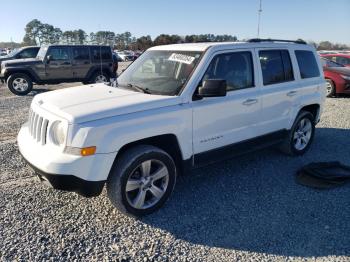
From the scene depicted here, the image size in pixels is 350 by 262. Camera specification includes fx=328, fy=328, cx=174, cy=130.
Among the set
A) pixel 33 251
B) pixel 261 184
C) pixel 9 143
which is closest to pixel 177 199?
pixel 261 184

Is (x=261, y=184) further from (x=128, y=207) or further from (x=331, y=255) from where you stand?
(x=128, y=207)

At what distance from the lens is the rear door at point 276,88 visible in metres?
4.69

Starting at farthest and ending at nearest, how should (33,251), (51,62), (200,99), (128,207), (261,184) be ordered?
(51,62) < (261,184) < (200,99) < (128,207) < (33,251)

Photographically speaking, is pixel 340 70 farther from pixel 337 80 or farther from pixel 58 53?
pixel 58 53

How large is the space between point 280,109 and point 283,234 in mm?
2188

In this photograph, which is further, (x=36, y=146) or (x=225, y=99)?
(x=225, y=99)

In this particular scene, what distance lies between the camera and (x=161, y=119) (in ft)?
11.5

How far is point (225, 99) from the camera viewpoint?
4113mm

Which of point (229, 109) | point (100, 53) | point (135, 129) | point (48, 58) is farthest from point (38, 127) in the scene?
point (100, 53)

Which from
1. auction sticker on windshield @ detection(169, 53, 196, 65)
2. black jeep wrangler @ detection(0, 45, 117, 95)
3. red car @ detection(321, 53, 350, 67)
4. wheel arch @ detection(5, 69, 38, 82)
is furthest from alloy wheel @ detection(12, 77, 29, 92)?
red car @ detection(321, 53, 350, 67)

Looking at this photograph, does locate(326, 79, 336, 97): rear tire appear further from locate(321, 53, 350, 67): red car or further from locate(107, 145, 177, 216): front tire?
locate(107, 145, 177, 216): front tire

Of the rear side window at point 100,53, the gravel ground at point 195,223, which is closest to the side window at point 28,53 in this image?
the rear side window at point 100,53

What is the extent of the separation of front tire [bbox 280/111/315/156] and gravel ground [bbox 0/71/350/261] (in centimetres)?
64

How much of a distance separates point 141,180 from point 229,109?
1449 millimetres
